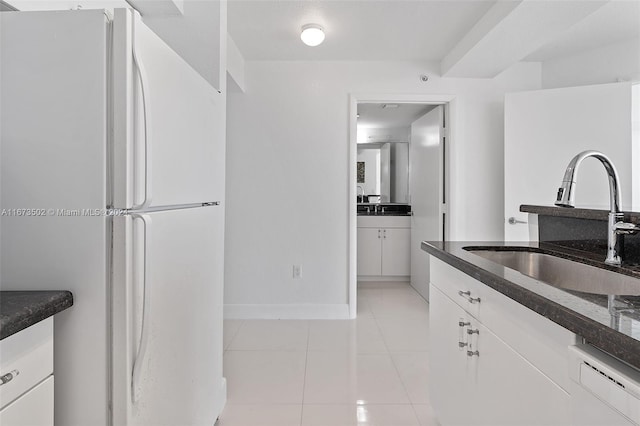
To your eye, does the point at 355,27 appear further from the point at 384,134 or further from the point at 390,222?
the point at 384,134

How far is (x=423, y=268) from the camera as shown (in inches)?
168

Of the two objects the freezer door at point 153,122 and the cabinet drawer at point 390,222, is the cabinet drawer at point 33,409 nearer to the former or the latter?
the freezer door at point 153,122

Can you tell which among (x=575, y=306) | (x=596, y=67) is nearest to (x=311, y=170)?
(x=596, y=67)

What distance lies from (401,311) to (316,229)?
119cm

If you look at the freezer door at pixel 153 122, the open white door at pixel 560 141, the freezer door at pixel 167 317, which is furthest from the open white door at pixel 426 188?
the freezer door at pixel 153 122

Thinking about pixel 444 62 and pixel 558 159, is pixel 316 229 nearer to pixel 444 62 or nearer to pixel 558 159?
pixel 444 62

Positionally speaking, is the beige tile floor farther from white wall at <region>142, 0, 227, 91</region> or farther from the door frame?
white wall at <region>142, 0, 227, 91</region>

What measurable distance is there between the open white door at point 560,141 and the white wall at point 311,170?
0.88ft

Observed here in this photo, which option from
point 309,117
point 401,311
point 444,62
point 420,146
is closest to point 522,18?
point 444,62

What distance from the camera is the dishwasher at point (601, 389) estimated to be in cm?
61

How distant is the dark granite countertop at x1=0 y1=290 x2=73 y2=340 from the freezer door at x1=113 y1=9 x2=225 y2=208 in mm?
281

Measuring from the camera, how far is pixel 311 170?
348cm

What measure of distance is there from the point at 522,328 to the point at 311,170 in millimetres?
2654

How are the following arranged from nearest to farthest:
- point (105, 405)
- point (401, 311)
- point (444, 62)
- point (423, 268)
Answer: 1. point (105, 405)
2. point (444, 62)
3. point (401, 311)
4. point (423, 268)
